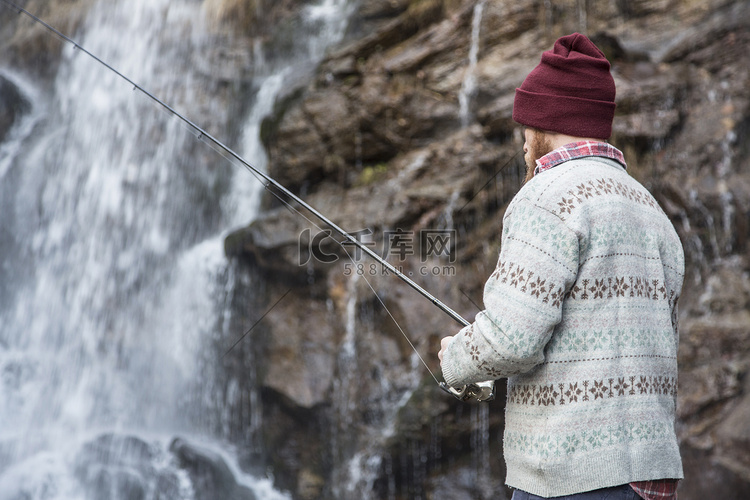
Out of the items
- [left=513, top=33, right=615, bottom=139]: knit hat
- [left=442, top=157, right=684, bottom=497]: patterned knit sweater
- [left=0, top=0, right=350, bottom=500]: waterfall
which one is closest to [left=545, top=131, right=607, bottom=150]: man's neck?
[left=513, top=33, right=615, bottom=139]: knit hat

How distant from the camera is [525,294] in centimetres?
143

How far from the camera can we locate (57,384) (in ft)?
27.5

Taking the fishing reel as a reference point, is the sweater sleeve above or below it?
above

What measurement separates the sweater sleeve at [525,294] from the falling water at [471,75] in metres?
6.32

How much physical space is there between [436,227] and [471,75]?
217 cm

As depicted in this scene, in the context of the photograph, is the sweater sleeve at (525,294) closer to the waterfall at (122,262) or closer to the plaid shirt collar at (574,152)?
the plaid shirt collar at (574,152)

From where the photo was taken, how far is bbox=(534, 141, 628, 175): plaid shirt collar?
164cm

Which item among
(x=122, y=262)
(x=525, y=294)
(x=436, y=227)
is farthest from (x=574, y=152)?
(x=122, y=262)

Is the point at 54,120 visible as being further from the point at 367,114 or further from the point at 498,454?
the point at 498,454

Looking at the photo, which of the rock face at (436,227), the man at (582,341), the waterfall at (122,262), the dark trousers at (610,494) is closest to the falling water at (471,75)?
the rock face at (436,227)

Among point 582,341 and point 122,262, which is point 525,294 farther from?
point 122,262

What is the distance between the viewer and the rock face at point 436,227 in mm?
6156

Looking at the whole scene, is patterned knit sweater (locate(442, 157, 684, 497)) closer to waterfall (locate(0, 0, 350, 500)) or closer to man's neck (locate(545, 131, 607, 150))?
man's neck (locate(545, 131, 607, 150))

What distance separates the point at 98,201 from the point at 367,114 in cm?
461
